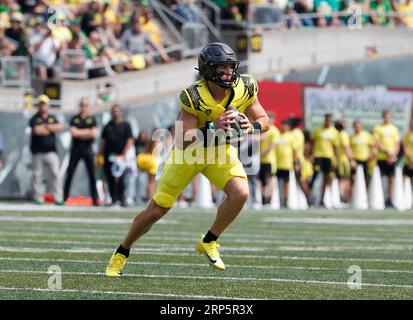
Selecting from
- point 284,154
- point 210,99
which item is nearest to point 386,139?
point 284,154

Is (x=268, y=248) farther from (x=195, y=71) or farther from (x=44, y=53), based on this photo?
(x=195, y=71)

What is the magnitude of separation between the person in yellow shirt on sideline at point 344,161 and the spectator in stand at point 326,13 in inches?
159

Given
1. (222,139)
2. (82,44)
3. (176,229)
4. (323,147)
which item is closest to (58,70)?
(82,44)

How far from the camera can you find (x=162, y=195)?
27.9ft

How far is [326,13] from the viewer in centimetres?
2472

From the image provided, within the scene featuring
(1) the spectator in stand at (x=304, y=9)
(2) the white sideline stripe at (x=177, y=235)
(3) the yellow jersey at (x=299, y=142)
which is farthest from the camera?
(1) the spectator in stand at (x=304, y=9)

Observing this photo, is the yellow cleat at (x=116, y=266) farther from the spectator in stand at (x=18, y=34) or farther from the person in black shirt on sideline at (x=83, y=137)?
the spectator in stand at (x=18, y=34)

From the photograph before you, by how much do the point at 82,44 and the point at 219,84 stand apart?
12738 millimetres

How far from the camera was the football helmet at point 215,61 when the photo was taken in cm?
840

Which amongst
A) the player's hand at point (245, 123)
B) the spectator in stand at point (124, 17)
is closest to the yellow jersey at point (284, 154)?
the spectator in stand at point (124, 17)

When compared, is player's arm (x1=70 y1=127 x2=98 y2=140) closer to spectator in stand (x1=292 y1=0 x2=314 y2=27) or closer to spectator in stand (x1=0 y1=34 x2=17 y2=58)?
spectator in stand (x1=0 y1=34 x2=17 y2=58)

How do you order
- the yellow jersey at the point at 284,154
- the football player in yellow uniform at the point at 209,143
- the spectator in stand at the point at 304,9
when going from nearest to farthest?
the football player in yellow uniform at the point at 209,143 < the yellow jersey at the point at 284,154 < the spectator in stand at the point at 304,9

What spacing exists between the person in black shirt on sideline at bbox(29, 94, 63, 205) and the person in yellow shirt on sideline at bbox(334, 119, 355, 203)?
16.9 feet
